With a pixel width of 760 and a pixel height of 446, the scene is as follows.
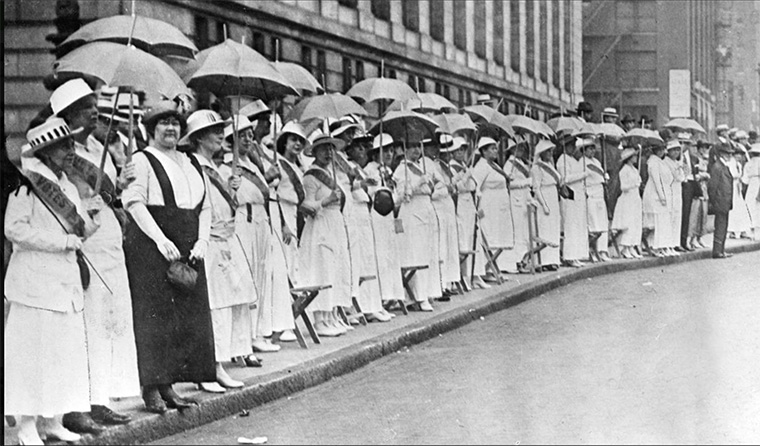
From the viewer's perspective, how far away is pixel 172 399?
31.7 feet

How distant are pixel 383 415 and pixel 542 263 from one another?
44.4 ft

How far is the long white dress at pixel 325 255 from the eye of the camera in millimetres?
14383

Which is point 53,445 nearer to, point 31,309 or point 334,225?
point 31,309

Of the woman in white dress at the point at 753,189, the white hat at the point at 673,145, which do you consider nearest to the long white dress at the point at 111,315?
the white hat at the point at 673,145

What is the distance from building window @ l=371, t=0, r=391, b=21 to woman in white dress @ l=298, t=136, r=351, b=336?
2018 cm

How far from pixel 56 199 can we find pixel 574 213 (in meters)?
16.5

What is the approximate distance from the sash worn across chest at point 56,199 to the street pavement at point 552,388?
1598 millimetres

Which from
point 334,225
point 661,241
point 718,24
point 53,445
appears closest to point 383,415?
point 53,445

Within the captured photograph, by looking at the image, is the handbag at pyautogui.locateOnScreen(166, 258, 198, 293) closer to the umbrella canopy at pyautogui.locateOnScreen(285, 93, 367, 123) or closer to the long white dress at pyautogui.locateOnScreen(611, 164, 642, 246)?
the umbrella canopy at pyautogui.locateOnScreen(285, 93, 367, 123)

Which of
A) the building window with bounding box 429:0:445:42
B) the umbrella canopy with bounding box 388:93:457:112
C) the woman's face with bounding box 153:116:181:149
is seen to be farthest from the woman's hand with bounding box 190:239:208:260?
the building window with bounding box 429:0:445:42

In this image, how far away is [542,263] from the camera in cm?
2330

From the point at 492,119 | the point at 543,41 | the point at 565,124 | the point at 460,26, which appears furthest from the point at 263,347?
the point at 543,41

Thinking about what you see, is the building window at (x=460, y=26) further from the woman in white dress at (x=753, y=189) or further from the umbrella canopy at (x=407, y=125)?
the umbrella canopy at (x=407, y=125)

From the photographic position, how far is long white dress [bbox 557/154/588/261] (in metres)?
24.2
